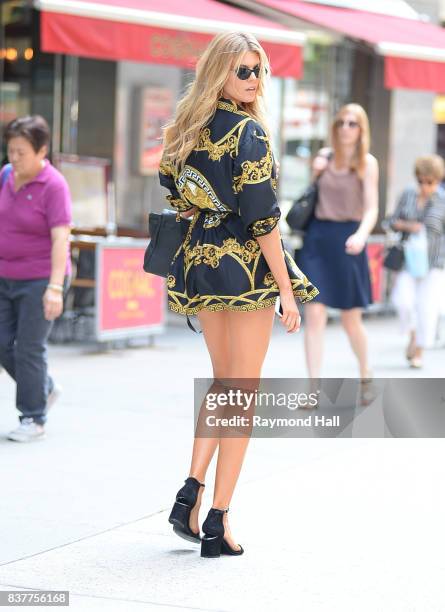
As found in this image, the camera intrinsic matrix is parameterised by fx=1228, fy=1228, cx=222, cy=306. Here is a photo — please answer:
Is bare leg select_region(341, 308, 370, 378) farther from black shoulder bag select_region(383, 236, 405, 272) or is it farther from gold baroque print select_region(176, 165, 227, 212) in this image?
gold baroque print select_region(176, 165, 227, 212)

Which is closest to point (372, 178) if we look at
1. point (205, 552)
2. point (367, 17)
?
point (205, 552)

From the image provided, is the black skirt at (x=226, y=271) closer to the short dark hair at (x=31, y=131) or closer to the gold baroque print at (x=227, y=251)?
the gold baroque print at (x=227, y=251)

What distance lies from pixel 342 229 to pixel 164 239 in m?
3.26

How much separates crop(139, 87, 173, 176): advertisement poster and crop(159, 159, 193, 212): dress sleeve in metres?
9.47

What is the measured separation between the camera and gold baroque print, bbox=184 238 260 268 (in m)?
4.30

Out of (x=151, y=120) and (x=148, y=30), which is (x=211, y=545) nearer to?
(x=148, y=30)

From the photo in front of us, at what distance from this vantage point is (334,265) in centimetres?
766

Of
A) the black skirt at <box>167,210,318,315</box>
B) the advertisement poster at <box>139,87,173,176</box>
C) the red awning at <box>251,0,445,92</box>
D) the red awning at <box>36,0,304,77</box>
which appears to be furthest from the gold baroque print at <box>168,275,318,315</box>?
the advertisement poster at <box>139,87,173,176</box>

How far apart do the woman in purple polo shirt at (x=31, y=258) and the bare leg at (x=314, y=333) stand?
1.69 metres

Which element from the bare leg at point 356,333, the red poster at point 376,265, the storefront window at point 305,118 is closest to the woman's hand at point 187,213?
the bare leg at point 356,333

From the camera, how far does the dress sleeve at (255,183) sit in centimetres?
419

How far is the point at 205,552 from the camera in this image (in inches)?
171

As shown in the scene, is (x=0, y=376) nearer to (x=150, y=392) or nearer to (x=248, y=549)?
(x=150, y=392)

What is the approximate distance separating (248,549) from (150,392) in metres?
3.71
